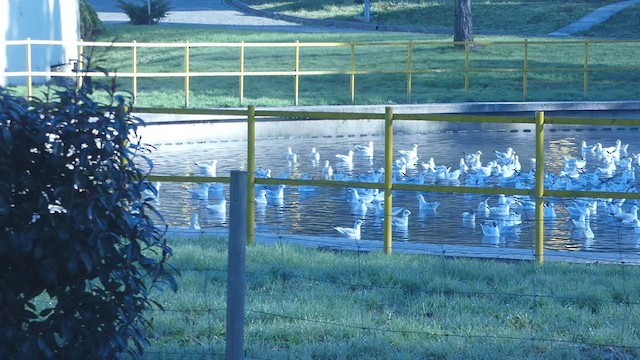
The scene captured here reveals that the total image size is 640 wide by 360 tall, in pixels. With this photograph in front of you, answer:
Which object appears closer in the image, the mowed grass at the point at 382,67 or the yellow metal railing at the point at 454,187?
the yellow metal railing at the point at 454,187

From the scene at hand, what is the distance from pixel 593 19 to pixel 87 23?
2011cm

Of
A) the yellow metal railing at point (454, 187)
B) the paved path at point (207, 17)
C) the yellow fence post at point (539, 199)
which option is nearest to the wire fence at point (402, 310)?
the yellow fence post at point (539, 199)

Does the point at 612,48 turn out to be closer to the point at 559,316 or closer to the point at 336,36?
the point at 336,36

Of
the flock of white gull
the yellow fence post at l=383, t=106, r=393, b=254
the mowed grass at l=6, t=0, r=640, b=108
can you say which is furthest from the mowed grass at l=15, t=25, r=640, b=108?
the yellow fence post at l=383, t=106, r=393, b=254

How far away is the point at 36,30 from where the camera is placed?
28.8 meters

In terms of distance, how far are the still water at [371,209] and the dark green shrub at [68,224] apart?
7741mm

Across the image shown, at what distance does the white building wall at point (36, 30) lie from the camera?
90.0 feet

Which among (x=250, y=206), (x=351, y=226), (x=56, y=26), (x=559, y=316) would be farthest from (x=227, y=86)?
(x=559, y=316)

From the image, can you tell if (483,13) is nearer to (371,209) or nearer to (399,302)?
(371,209)

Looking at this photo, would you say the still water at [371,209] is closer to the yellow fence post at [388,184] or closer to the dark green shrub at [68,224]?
the yellow fence post at [388,184]

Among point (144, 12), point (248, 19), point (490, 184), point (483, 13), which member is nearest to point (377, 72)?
point (490, 184)

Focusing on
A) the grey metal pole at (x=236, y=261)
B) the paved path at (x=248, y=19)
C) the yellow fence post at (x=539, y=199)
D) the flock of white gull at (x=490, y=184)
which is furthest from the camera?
the paved path at (x=248, y=19)

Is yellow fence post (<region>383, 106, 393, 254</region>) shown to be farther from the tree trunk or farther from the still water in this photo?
the tree trunk

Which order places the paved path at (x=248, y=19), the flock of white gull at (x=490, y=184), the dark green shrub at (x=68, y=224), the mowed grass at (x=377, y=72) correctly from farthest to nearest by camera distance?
the paved path at (x=248, y=19) → the mowed grass at (x=377, y=72) → the flock of white gull at (x=490, y=184) → the dark green shrub at (x=68, y=224)
